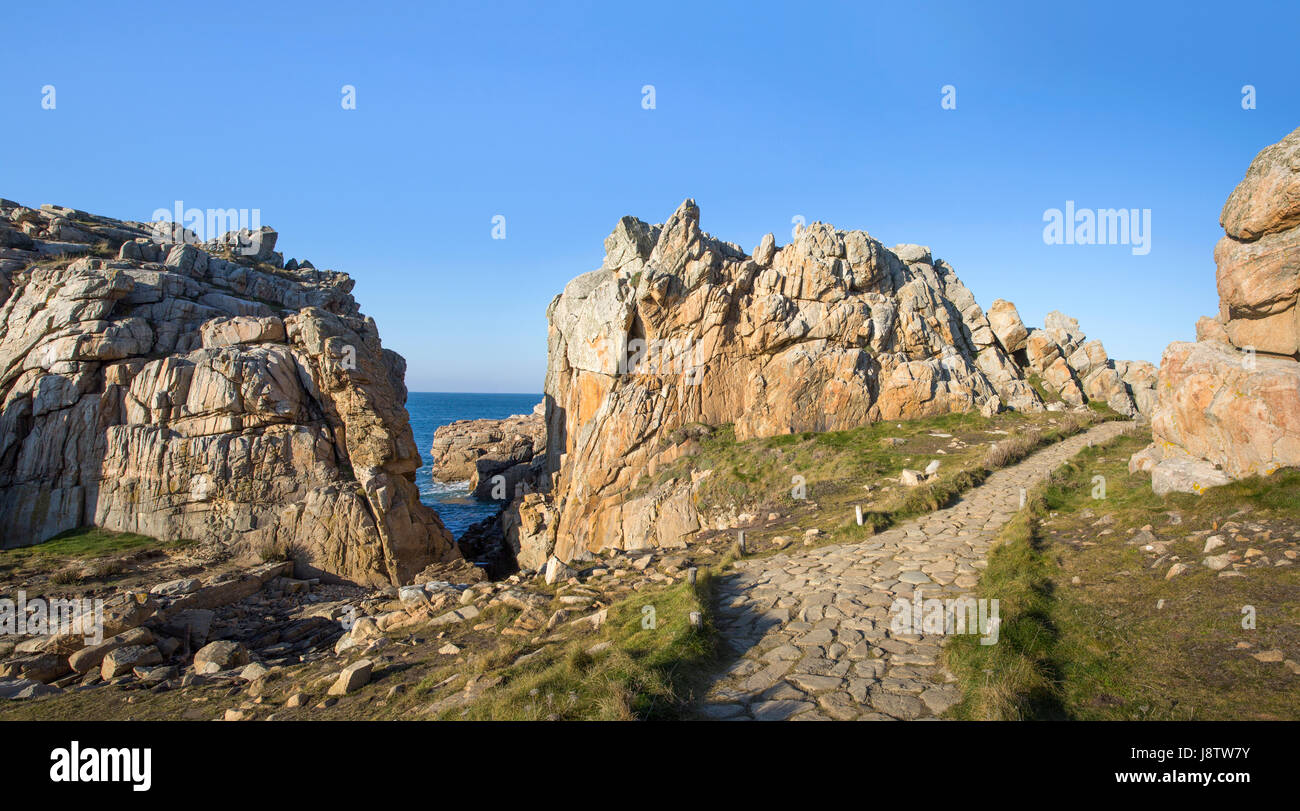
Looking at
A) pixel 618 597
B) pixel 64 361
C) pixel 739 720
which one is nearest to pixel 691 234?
pixel 618 597

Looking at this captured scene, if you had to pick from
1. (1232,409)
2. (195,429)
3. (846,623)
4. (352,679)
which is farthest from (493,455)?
(1232,409)

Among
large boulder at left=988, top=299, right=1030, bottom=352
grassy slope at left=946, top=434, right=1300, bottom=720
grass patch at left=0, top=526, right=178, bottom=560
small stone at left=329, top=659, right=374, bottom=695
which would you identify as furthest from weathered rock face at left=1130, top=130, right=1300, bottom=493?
grass patch at left=0, top=526, right=178, bottom=560

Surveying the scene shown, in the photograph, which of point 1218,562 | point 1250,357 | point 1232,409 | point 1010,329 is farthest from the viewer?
point 1010,329

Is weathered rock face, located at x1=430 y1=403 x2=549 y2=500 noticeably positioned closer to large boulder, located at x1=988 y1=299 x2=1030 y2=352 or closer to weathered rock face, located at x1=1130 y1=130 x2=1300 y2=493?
large boulder, located at x1=988 y1=299 x2=1030 y2=352

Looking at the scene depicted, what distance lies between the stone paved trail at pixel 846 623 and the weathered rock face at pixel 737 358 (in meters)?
13.0

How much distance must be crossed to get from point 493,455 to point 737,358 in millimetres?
42559

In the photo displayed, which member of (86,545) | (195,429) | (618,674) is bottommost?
(86,545)

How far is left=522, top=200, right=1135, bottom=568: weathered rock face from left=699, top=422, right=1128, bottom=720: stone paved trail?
13.0 m

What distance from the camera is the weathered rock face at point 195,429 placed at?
22.9 meters

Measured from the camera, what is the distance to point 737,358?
2848 cm

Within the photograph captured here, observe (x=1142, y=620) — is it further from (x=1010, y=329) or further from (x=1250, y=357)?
(x=1010, y=329)

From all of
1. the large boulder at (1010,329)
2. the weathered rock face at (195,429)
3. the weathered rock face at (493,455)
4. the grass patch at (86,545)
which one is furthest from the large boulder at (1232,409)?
the weathered rock face at (493,455)

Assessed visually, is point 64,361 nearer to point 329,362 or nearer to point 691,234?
point 329,362

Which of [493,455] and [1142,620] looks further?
[493,455]
